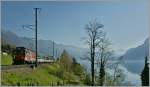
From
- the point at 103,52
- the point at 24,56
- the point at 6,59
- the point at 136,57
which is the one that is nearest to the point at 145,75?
the point at 136,57

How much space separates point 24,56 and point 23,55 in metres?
0.01

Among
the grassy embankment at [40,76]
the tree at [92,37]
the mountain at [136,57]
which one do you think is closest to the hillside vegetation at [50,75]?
the grassy embankment at [40,76]

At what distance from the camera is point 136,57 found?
2.43 meters

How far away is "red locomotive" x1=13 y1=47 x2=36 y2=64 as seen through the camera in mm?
2484

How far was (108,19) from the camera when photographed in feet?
8.01

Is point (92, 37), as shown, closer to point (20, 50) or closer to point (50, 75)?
point (50, 75)

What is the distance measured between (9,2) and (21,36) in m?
0.29

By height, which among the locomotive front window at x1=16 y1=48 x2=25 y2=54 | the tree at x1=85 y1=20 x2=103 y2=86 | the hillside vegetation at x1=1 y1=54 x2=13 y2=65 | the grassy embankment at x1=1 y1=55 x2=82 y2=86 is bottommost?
the grassy embankment at x1=1 y1=55 x2=82 y2=86

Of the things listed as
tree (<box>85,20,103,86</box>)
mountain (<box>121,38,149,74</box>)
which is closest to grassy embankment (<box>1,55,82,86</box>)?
tree (<box>85,20,103,86</box>)

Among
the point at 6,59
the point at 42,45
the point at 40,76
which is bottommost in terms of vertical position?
the point at 40,76

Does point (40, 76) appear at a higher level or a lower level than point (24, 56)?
lower

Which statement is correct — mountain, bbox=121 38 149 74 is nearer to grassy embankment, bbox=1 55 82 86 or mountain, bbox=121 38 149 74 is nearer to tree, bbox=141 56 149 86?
tree, bbox=141 56 149 86

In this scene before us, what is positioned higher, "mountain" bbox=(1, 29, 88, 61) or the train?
"mountain" bbox=(1, 29, 88, 61)

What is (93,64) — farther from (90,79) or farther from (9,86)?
(9,86)
